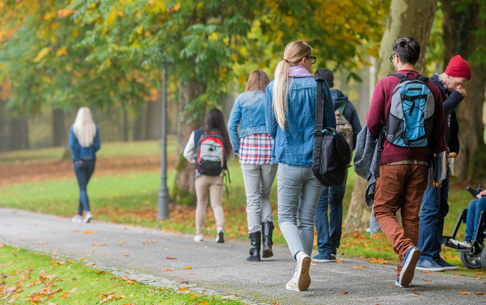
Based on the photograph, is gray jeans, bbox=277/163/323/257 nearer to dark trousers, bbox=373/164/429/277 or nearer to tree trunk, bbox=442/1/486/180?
dark trousers, bbox=373/164/429/277

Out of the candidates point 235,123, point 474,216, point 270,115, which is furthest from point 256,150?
point 474,216

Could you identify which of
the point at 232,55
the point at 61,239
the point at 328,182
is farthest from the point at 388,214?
the point at 232,55

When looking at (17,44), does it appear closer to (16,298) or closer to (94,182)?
(94,182)

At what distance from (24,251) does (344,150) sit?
16.0 ft

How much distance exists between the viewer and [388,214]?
4.25 meters

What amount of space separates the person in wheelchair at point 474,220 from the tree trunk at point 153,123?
107 feet

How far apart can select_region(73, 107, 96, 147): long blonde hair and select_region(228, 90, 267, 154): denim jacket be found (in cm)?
508

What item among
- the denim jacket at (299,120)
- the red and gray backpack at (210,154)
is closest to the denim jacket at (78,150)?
the red and gray backpack at (210,154)

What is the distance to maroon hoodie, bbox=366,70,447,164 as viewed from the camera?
13.6 feet

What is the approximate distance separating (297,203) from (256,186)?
4.29ft

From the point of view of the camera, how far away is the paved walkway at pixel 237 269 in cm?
416

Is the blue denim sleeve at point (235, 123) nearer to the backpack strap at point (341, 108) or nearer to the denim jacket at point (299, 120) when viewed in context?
the backpack strap at point (341, 108)

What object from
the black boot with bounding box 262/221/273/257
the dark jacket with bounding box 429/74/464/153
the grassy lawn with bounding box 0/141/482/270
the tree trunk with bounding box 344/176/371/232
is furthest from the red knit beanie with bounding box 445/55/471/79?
the tree trunk with bounding box 344/176/371/232

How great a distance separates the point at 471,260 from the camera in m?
5.39
